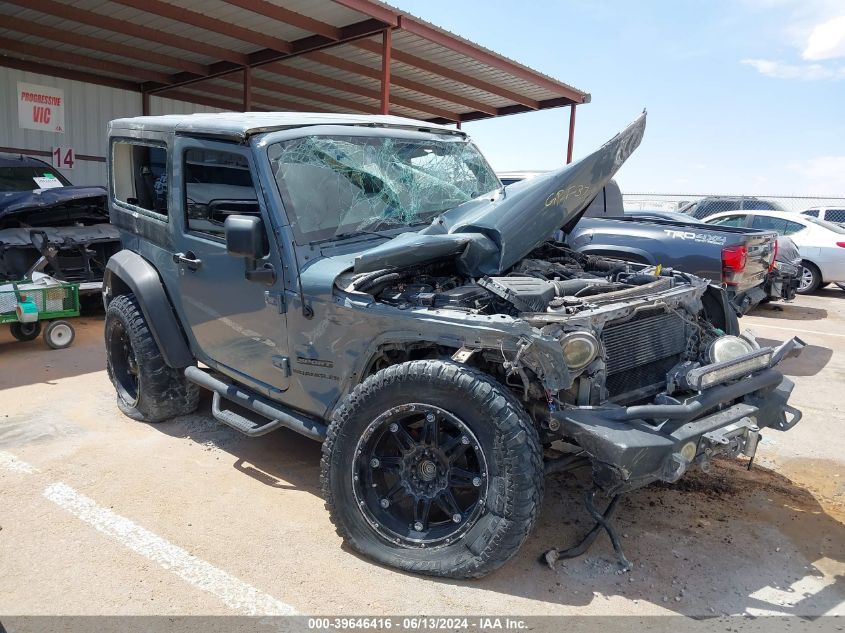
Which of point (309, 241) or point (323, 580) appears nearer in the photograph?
point (323, 580)

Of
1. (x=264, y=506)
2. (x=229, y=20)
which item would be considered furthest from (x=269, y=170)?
(x=229, y=20)

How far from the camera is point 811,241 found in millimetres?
11891

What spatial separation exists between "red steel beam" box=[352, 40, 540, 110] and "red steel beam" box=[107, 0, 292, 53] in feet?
4.74

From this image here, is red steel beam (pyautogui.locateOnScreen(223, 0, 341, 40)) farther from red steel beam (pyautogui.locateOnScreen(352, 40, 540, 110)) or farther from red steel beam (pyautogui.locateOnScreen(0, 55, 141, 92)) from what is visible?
red steel beam (pyautogui.locateOnScreen(0, 55, 141, 92))

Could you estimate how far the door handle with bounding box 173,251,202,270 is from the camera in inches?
159

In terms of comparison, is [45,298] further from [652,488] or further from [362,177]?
[652,488]

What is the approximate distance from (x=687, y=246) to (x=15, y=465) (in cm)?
605

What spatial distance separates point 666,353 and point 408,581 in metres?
1.75

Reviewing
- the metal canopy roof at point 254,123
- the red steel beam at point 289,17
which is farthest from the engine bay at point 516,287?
the red steel beam at point 289,17

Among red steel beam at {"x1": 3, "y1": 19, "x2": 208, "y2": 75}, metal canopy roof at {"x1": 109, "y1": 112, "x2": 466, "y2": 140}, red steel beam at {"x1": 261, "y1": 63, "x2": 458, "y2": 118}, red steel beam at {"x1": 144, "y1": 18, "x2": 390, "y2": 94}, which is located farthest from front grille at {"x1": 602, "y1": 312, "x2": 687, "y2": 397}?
red steel beam at {"x1": 3, "y1": 19, "x2": 208, "y2": 75}

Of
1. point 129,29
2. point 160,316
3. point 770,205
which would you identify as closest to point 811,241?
point 770,205

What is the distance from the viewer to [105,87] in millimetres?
14859

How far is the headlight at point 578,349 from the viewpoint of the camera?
277cm

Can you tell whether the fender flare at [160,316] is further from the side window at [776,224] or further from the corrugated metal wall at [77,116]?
the corrugated metal wall at [77,116]
